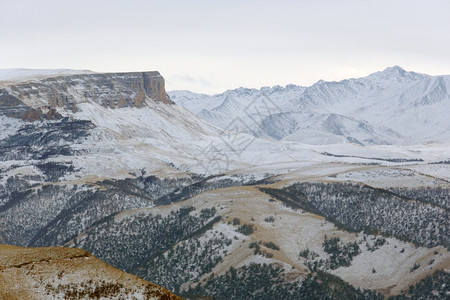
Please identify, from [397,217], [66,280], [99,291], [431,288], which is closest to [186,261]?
[431,288]

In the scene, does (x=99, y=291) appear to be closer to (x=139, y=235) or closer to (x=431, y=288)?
(x=431, y=288)

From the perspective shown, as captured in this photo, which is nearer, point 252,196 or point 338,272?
point 338,272

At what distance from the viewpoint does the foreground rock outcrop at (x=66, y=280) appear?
42094 millimetres

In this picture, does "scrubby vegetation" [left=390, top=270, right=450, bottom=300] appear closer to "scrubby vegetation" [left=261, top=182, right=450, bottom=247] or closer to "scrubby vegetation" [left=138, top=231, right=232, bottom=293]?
"scrubby vegetation" [left=261, top=182, right=450, bottom=247]

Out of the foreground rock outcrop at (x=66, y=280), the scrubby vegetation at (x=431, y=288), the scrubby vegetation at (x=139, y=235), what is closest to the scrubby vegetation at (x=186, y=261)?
the scrubby vegetation at (x=139, y=235)

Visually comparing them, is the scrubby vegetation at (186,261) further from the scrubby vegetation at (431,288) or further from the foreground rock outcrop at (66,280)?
the foreground rock outcrop at (66,280)

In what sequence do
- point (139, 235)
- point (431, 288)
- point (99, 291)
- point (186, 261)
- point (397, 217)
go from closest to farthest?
point (99, 291) < point (431, 288) < point (186, 261) < point (397, 217) < point (139, 235)

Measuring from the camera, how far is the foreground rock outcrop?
138ft

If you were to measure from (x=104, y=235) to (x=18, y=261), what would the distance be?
130 metres

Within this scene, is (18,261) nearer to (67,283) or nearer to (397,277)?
(67,283)

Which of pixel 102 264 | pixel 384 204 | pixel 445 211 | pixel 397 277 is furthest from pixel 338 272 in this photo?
pixel 102 264

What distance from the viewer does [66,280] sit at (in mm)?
43219

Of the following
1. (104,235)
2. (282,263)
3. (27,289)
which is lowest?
(104,235)

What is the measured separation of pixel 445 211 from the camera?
15700 cm
